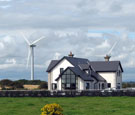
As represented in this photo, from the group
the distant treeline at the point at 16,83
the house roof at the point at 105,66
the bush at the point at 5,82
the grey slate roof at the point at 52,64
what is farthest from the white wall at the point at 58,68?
the bush at the point at 5,82

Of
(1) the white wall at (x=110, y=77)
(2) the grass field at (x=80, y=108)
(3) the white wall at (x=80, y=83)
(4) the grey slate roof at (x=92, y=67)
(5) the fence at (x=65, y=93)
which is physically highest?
(4) the grey slate roof at (x=92, y=67)

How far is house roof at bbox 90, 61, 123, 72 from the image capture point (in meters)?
75.3

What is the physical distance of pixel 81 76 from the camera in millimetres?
68000

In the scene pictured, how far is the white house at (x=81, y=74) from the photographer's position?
68.4m

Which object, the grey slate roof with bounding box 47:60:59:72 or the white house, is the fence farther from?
the grey slate roof with bounding box 47:60:59:72

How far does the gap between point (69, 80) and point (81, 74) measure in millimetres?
2760

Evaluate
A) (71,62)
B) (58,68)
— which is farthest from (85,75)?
(58,68)

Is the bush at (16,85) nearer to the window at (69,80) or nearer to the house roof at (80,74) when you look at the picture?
Answer: the house roof at (80,74)

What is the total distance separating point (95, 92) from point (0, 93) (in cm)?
1419

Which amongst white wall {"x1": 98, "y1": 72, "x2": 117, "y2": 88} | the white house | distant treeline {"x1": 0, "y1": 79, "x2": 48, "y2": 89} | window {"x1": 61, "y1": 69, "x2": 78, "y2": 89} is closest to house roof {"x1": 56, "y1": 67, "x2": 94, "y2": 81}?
the white house

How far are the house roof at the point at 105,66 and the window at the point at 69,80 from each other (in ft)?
31.0

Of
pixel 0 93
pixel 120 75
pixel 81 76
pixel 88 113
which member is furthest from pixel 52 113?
pixel 120 75

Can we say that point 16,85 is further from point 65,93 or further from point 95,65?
point 65,93

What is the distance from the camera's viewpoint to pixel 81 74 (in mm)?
69500
